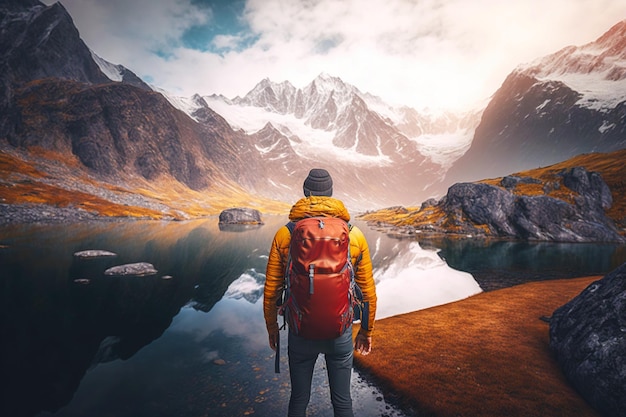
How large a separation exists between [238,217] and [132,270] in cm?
7642

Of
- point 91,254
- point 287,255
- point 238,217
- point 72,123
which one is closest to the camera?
point 287,255

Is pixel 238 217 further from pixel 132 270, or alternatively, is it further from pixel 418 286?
pixel 418 286

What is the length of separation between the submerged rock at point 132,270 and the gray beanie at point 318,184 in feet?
86.2

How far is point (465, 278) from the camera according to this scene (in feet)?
95.9

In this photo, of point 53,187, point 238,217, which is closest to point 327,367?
point 238,217

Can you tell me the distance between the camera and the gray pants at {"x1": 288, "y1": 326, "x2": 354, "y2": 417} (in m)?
5.04

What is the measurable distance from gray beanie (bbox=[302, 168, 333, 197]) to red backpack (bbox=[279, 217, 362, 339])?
0.90 meters

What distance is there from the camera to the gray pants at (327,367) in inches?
198

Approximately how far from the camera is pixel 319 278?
15.2 ft

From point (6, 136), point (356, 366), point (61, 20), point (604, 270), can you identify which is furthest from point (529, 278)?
point (61, 20)

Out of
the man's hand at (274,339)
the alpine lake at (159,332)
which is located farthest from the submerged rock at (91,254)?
the man's hand at (274,339)

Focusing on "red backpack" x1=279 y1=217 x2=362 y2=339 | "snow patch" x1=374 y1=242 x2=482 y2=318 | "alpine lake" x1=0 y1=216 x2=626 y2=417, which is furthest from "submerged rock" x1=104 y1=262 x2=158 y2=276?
"red backpack" x1=279 y1=217 x2=362 y2=339

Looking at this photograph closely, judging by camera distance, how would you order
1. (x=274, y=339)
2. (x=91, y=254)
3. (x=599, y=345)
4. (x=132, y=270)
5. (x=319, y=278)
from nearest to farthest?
(x=319, y=278), (x=274, y=339), (x=599, y=345), (x=132, y=270), (x=91, y=254)

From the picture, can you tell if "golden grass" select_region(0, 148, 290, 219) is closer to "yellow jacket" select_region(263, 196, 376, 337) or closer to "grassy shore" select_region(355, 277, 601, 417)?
"grassy shore" select_region(355, 277, 601, 417)
